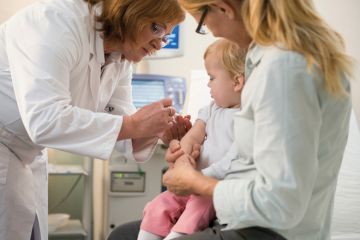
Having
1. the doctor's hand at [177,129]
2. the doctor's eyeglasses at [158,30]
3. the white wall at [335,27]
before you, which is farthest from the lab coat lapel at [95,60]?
the white wall at [335,27]

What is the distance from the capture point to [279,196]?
0.87 metres

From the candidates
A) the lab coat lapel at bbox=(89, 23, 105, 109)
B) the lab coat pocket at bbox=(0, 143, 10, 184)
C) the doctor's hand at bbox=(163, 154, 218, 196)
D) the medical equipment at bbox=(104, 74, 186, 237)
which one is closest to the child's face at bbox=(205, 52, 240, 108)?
the doctor's hand at bbox=(163, 154, 218, 196)

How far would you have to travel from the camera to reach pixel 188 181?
3.38 ft

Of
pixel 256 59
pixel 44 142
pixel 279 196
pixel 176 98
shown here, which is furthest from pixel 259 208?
pixel 176 98

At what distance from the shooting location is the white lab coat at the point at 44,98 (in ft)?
4.11

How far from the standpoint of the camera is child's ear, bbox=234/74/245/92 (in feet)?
4.07

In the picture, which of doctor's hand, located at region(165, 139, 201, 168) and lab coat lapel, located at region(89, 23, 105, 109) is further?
lab coat lapel, located at region(89, 23, 105, 109)

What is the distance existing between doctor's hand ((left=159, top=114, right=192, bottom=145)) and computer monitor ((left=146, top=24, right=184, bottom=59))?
1.32 m

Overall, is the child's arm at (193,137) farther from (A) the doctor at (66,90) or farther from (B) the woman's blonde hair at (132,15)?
(B) the woman's blonde hair at (132,15)

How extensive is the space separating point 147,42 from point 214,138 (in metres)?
0.39

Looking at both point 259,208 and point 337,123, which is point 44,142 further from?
point 337,123

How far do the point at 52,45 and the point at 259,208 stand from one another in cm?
74

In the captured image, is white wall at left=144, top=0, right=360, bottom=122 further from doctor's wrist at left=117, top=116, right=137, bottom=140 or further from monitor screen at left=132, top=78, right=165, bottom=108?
doctor's wrist at left=117, top=116, right=137, bottom=140

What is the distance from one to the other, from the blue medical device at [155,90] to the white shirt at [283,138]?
1.69m
